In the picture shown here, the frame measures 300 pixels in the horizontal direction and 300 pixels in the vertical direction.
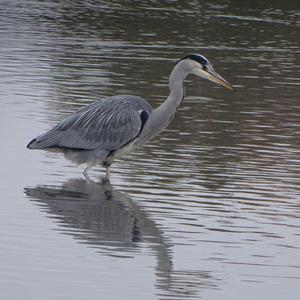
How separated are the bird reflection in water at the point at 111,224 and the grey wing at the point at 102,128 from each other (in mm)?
422

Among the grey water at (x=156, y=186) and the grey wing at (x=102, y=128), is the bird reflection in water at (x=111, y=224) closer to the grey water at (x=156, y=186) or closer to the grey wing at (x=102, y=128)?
the grey water at (x=156, y=186)

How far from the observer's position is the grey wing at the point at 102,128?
14.3 metres

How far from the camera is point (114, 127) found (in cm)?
1435

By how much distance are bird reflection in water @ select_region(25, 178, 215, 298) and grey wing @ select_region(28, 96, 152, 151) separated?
42cm

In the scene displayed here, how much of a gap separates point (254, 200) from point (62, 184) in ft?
6.55

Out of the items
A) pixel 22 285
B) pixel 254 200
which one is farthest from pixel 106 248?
pixel 254 200

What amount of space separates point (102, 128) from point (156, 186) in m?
0.98

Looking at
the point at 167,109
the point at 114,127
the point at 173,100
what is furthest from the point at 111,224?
the point at 173,100

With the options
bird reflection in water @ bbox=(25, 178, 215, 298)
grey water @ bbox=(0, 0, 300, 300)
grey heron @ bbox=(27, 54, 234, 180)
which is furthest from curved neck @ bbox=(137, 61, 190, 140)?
bird reflection in water @ bbox=(25, 178, 215, 298)

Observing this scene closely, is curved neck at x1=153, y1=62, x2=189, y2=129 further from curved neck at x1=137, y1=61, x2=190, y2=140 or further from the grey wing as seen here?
the grey wing

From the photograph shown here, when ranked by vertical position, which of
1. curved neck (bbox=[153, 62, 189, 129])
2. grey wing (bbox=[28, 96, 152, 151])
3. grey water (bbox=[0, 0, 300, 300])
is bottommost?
grey water (bbox=[0, 0, 300, 300])

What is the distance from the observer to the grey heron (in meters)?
14.3

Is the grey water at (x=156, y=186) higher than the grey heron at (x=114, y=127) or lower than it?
lower

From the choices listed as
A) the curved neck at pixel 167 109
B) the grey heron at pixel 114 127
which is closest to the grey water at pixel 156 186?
the grey heron at pixel 114 127
